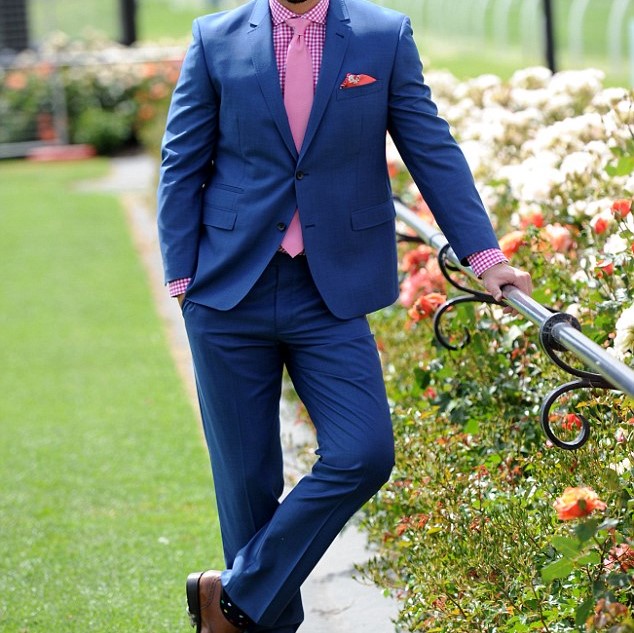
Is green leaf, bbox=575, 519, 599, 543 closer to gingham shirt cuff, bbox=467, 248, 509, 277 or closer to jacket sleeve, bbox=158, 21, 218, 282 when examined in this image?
gingham shirt cuff, bbox=467, 248, 509, 277

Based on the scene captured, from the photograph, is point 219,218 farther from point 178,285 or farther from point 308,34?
point 308,34

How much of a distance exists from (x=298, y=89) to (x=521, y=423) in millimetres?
1404

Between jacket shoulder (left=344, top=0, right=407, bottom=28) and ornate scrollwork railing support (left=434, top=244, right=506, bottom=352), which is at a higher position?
jacket shoulder (left=344, top=0, right=407, bottom=28)

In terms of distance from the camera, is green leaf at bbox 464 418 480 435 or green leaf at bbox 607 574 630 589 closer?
green leaf at bbox 607 574 630 589

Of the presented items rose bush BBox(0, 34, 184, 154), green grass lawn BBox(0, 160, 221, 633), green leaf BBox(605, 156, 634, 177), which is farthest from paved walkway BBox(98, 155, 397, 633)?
rose bush BBox(0, 34, 184, 154)

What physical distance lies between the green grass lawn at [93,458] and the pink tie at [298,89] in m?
1.42

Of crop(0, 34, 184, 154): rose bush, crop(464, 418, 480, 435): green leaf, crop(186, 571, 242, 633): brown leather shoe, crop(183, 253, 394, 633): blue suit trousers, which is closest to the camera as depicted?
crop(183, 253, 394, 633): blue suit trousers

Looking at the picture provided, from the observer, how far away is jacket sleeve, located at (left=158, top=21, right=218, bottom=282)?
3.54 meters

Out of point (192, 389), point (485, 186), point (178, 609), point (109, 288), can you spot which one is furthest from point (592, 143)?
point (109, 288)

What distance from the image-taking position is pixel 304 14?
11.5 feet

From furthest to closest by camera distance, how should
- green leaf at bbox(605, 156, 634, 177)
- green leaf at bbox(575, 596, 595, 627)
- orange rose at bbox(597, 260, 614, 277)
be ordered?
green leaf at bbox(605, 156, 634, 177)
orange rose at bbox(597, 260, 614, 277)
green leaf at bbox(575, 596, 595, 627)

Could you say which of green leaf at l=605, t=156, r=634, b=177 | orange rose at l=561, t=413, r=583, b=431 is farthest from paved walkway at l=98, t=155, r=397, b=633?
green leaf at l=605, t=156, r=634, b=177

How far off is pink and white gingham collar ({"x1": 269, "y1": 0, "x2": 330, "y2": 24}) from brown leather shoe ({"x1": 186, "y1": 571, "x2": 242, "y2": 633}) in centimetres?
146

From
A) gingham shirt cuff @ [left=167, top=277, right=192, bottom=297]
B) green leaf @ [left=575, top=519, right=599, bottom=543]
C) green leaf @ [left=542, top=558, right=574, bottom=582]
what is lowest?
green leaf @ [left=542, top=558, right=574, bottom=582]
